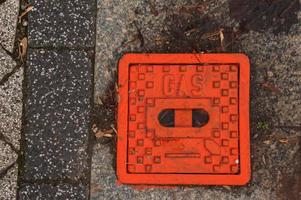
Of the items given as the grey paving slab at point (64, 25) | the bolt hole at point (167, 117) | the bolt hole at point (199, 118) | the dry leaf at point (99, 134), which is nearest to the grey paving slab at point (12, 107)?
the grey paving slab at point (64, 25)

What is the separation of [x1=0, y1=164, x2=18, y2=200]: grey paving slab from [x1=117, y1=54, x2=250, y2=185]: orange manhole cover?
612mm

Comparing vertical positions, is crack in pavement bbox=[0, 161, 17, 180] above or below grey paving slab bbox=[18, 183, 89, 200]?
above

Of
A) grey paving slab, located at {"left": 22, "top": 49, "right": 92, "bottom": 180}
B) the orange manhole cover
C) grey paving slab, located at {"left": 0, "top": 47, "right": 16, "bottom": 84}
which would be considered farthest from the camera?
grey paving slab, located at {"left": 0, "top": 47, "right": 16, "bottom": 84}

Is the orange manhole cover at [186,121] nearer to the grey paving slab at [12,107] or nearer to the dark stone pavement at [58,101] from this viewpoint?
the dark stone pavement at [58,101]

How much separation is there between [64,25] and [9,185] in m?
0.99

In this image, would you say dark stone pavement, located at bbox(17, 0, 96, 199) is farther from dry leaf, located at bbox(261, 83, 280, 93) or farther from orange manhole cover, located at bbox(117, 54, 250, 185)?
dry leaf, located at bbox(261, 83, 280, 93)

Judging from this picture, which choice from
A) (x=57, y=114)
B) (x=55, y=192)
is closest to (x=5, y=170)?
(x=55, y=192)

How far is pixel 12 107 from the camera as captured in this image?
2.69 metres

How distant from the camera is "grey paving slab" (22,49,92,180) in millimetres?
2623

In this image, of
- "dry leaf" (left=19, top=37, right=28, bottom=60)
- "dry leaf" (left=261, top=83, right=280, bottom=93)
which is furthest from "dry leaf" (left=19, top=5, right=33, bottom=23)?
"dry leaf" (left=261, top=83, right=280, bottom=93)

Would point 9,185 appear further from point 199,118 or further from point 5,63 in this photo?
point 199,118

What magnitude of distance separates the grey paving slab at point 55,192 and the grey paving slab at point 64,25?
0.82 meters

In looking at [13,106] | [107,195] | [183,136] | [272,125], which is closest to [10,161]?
[13,106]

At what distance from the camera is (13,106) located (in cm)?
269
